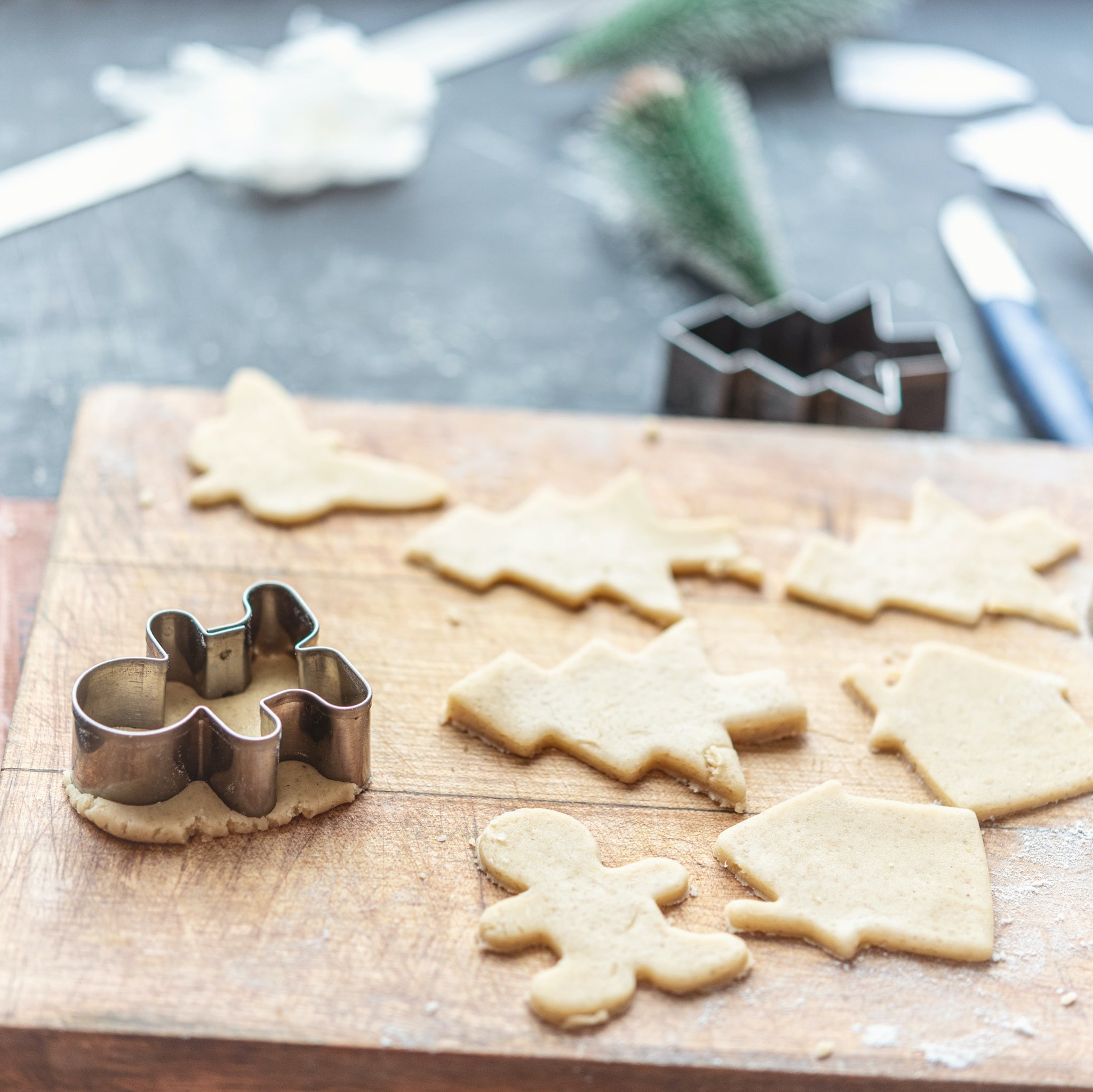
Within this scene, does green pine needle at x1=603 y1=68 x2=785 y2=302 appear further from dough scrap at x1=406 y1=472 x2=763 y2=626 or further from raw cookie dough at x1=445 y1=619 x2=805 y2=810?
raw cookie dough at x1=445 y1=619 x2=805 y2=810

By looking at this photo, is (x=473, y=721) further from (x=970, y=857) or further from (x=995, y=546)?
(x=995, y=546)

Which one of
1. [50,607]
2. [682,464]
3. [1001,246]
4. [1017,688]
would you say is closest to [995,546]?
[1017,688]

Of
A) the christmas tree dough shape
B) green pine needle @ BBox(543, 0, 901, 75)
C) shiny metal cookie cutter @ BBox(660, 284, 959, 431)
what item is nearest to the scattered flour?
the christmas tree dough shape

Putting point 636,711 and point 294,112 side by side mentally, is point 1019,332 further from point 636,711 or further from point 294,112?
point 294,112

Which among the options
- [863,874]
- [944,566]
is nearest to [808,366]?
[944,566]

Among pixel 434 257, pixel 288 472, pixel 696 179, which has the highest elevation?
pixel 696 179

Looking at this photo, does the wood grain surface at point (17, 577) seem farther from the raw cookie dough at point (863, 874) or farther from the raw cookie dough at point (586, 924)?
the raw cookie dough at point (863, 874)
